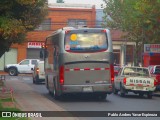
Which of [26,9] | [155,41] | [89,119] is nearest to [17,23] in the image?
[26,9]

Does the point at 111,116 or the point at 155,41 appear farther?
the point at 155,41

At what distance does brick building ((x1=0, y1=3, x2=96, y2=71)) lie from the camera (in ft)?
218

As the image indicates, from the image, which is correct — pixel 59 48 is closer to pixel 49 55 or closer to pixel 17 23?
pixel 17 23

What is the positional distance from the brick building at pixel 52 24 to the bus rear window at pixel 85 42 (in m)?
39.9

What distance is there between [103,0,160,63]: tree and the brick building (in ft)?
36.8

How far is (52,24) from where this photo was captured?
220 feet

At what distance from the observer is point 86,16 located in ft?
224

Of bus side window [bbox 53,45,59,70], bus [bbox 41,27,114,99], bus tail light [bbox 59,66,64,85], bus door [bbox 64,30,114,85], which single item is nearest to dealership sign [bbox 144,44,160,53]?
bus side window [bbox 53,45,59,70]

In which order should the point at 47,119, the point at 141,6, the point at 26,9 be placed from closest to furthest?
the point at 47,119 < the point at 26,9 < the point at 141,6

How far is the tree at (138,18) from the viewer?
3344 centimetres

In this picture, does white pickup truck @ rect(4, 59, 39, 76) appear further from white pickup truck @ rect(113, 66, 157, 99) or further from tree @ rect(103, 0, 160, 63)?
white pickup truck @ rect(113, 66, 157, 99)

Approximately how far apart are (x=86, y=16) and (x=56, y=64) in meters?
41.8

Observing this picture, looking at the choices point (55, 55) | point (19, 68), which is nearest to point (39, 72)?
point (55, 55)

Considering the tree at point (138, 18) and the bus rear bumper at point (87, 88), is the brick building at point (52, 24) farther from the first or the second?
the bus rear bumper at point (87, 88)
